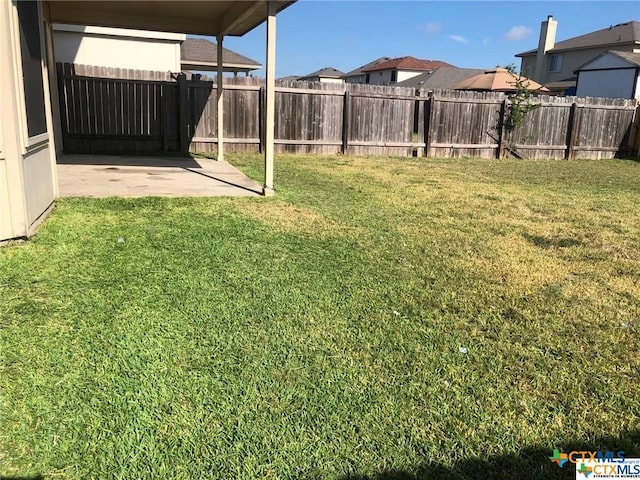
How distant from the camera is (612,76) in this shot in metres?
27.8

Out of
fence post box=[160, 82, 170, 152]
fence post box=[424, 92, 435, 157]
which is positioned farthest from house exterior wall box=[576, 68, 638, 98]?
fence post box=[160, 82, 170, 152]

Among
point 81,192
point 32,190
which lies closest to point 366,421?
point 32,190

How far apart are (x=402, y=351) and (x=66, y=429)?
6.08ft

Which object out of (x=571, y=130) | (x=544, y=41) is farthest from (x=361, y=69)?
(x=571, y=130)

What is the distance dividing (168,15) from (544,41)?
3658 cm

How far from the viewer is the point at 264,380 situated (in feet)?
9.02

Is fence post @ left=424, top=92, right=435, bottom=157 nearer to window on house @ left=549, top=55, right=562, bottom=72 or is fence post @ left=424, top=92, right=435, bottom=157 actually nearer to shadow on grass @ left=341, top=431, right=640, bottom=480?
shadow on grass @ left=341, top=431, right=640, bottom=480

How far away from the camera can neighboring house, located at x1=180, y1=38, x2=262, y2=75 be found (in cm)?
2123

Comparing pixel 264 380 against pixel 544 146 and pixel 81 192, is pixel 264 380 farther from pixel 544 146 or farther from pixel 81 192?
pixel 544 146

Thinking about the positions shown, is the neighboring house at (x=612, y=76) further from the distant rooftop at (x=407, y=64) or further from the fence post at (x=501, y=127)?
the distant rooftop at (x=407, y=64)

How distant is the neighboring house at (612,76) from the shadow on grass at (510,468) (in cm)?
2938

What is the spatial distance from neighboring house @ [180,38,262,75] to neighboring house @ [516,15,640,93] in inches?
769

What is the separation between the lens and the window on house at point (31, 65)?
15.9ft

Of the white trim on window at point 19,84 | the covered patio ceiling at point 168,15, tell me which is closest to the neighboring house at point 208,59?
the covered patio ceiling at point 168,15
